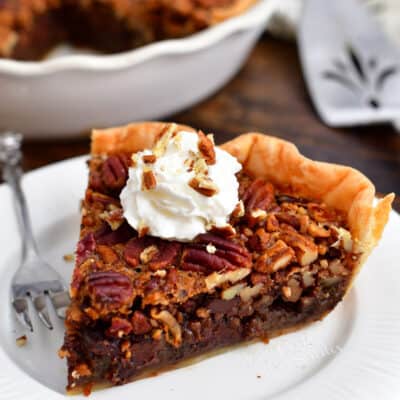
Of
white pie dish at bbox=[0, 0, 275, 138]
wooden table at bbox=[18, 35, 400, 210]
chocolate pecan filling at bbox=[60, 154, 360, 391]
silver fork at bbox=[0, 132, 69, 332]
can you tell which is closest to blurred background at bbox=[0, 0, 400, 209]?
wooden table at bbox=[18, 35, 400, 210]

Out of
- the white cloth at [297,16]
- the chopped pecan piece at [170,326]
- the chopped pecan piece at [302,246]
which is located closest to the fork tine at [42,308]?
the chopped pecan piece at [170,326]

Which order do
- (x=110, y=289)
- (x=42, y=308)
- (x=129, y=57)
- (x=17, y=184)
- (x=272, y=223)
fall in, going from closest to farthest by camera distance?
(x=110, y=289)
(x=272, y=223)
(x=42, y=308)
(x=17, y=184)
(x=129, y=57)

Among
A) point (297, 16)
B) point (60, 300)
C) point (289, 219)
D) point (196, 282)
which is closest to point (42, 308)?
point (60, 300)

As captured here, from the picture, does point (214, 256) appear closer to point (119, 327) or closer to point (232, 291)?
point (232, 291)

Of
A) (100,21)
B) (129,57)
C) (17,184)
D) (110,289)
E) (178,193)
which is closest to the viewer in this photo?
(110,289)

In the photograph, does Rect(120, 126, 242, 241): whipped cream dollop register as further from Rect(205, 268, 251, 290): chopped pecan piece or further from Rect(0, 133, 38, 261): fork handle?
Rect(0, 133, 38, 261): fork handle

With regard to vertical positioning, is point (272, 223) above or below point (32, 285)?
above

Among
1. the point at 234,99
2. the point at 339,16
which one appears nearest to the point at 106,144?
the point at 234,99
